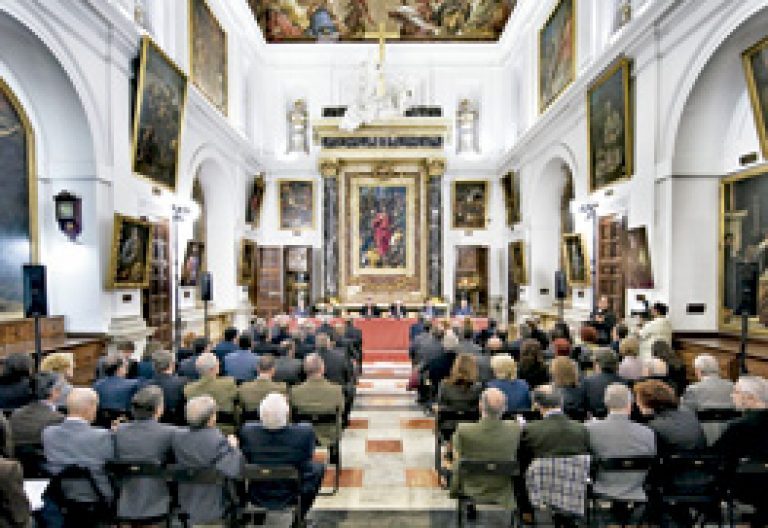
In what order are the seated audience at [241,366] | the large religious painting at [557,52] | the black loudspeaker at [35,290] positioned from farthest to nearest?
the large religious painting at [557,52] < the seated audience at [241,366] < the black loudspeaker at [35,290]

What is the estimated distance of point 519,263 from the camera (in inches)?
592

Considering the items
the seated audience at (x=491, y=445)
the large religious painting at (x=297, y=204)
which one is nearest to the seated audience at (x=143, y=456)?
the seated audience at (x=491, y=445)

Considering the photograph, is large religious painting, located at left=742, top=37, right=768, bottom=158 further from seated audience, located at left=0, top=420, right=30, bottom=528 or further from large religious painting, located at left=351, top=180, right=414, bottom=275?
large religious painting, located at left=351, top=180, right=414, bottom=275

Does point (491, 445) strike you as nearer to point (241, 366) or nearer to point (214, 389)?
point (214, 389)

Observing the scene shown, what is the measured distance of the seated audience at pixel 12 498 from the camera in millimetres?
2404

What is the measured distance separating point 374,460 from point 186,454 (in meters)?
2.84

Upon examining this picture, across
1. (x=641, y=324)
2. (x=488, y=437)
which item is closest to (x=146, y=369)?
(x=488, y=437)

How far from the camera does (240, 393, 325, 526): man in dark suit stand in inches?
135

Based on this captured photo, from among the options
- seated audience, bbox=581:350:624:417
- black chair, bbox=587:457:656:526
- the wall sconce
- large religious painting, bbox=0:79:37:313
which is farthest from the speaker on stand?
seated audience, bbox=581:350:624:417

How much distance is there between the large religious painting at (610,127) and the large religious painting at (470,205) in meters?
8.07

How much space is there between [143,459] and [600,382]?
405cm

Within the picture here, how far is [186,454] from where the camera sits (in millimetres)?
3273

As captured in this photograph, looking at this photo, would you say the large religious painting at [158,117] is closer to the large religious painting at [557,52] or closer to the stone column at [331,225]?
the stone column at [331,225]

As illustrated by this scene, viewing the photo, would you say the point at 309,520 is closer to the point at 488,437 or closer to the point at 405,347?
the point at 488,437
